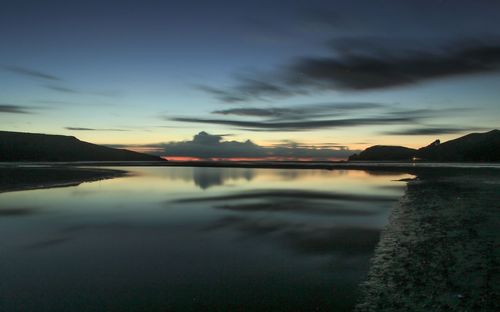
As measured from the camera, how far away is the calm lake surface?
9.54 meters

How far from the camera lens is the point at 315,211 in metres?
25.7

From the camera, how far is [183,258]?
13.4 metres

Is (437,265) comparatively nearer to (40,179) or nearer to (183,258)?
(183,258)

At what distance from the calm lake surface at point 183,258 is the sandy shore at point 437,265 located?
686mm

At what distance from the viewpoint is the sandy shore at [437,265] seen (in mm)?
9141

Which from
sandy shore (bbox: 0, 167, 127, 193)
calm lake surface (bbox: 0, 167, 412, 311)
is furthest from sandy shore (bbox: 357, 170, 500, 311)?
sandy shore (bbox: 0, 167, 127, 193)

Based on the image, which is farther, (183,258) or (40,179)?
(40,179)

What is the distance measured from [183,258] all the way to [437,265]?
8.86m

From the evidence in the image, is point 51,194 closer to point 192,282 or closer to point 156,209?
point 156,209

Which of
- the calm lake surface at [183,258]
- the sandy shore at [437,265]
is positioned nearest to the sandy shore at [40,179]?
the calm lake surface at [183,258]

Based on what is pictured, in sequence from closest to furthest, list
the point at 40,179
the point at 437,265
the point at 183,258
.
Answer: the point at 437,265 → the point at 183,258 → the point at 40,179

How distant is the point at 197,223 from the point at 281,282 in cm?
1066

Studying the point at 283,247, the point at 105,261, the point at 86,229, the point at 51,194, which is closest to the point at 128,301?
the point at 105,261

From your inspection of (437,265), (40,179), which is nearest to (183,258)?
(437,265)
